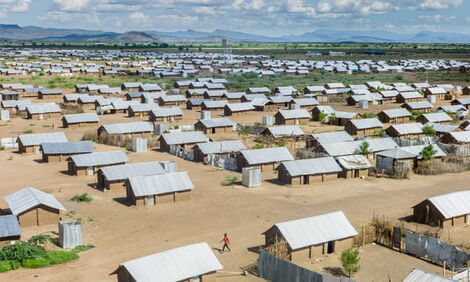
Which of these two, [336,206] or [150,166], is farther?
[150,166]

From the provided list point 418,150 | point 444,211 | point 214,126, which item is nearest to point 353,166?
point 418,150

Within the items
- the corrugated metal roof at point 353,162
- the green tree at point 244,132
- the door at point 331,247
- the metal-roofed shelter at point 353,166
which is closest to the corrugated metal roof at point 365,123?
the green tree at point 244,132

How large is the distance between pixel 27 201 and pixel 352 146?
92.9 ft

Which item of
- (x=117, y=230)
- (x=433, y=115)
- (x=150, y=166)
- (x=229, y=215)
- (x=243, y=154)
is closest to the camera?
(x=117, y=230)

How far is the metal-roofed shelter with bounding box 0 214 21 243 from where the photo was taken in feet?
96.5

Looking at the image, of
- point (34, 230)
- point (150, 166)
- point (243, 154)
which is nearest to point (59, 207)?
point (34, 230)

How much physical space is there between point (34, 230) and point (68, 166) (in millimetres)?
15008

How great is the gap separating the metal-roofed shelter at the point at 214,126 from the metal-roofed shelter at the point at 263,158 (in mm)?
16932

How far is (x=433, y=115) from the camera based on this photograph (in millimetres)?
66938

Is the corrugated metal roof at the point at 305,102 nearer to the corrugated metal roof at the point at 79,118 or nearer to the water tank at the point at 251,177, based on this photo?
the corrugated metal roof at the point at 79,118

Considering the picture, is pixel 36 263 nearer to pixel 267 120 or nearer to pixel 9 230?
pixel 9 230

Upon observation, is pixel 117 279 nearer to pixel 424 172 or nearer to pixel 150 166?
pixel 150 166

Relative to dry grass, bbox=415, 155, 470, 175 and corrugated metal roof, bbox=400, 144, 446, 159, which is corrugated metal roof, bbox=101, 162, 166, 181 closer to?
corrugated metal roof, bbox=400, 144, 446, 159

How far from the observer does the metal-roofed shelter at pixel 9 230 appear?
29.4 metres
